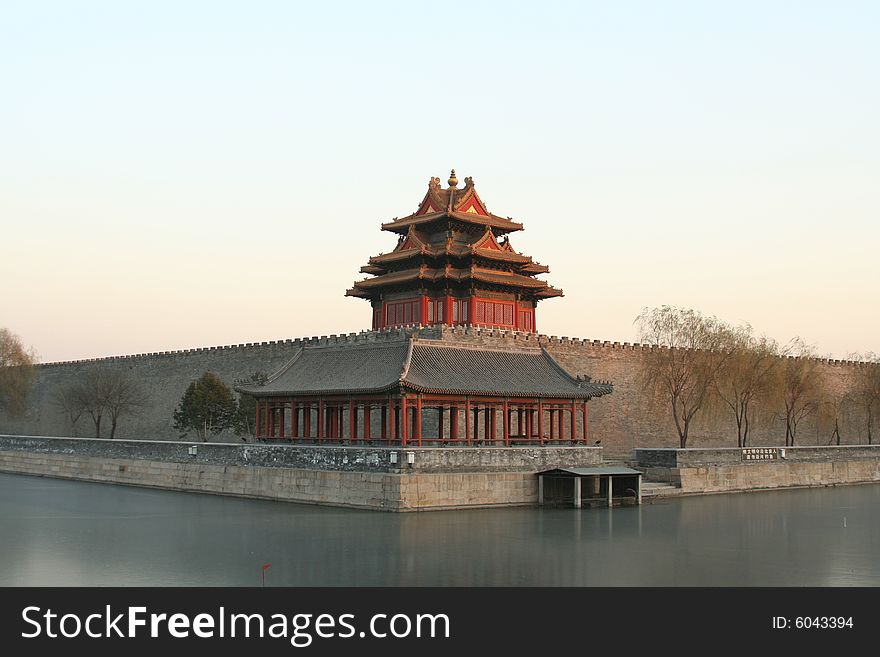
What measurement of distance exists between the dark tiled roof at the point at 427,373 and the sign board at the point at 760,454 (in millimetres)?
6441

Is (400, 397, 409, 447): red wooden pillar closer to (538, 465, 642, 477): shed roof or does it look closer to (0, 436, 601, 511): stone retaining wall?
(0, 436, 601, 511): stone retaining wall

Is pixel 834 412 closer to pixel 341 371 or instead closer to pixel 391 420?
pixel 341 371

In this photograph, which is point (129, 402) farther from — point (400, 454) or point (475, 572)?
point (475, 572)

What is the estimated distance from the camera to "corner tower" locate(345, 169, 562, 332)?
125ft

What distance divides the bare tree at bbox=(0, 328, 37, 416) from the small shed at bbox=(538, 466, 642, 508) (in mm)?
35046

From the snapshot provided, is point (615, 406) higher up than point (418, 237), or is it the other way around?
point (418, 237)

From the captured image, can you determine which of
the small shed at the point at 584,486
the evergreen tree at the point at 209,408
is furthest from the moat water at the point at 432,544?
the evergreen tree at the point at 209,408

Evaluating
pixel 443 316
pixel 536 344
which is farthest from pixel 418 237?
pixel 536 344

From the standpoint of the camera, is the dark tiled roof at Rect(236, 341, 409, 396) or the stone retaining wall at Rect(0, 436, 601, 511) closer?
the stone retaining wall at Rect(0, 436, 601, 511)

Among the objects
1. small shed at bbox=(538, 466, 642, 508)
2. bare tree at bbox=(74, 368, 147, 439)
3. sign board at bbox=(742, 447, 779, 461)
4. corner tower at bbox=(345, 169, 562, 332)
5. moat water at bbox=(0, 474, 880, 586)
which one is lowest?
moat water at bbox=(0, 474, 880, 586)

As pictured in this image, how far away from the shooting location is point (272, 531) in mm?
21234

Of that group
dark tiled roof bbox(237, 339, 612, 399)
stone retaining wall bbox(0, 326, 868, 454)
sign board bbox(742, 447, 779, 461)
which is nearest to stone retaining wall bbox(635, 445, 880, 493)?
sign board bbox(742, 447, 779, 461)

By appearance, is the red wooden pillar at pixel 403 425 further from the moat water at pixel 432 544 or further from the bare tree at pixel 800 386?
the bare tree at pixel 800 386
